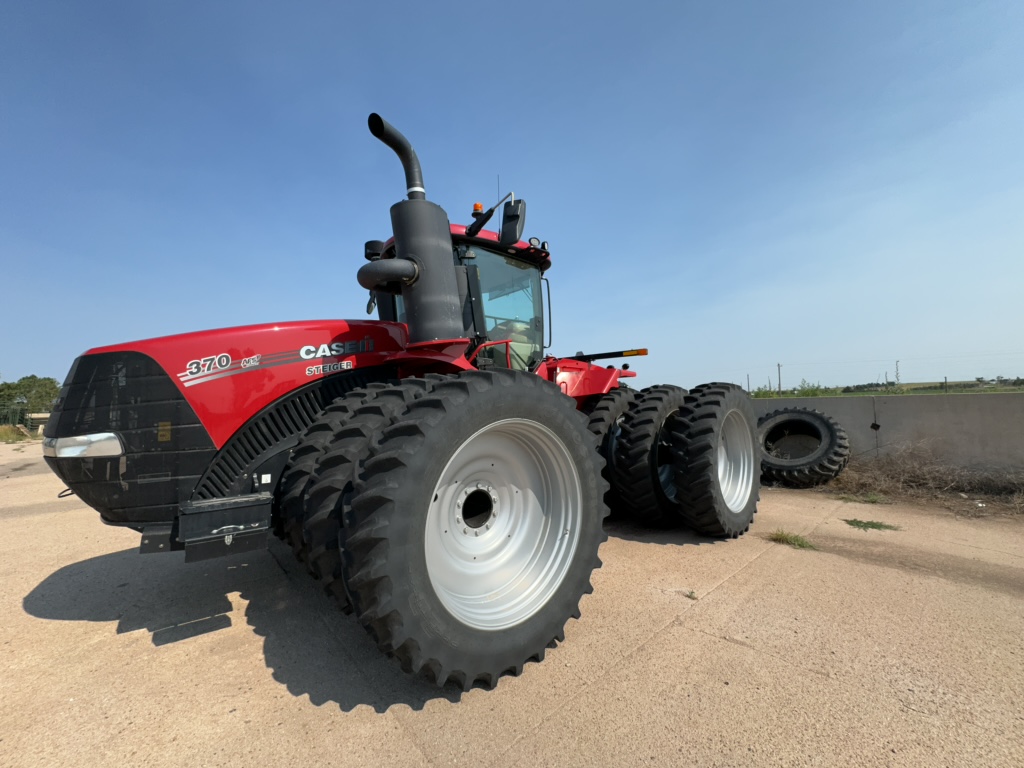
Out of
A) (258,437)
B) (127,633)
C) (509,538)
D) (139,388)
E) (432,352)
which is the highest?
(432,352)

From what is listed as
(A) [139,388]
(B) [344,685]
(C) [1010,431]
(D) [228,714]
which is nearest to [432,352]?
(A) [139,388]

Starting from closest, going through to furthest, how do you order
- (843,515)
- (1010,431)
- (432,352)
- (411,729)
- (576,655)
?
(411,729)
(576,655)
(432,352)
(843,515)
(1010,431)

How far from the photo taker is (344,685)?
81.7 inches

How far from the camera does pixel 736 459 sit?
4.54 m

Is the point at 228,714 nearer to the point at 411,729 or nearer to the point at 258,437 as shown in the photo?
the point at 411,729

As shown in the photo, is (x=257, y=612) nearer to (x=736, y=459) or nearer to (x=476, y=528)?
(x=476, y=528)

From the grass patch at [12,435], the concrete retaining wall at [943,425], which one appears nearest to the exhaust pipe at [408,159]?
the concrete retaining wall at [943,425]

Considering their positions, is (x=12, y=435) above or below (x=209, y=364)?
below

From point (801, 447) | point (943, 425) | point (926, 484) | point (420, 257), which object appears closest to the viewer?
point (420, 257)

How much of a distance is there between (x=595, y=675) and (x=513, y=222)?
2570mm

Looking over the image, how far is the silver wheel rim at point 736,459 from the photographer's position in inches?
172

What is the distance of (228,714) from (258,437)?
1267 millimetres

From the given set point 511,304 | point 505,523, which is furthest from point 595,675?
point 511,304

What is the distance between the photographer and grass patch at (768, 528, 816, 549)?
146 inches
